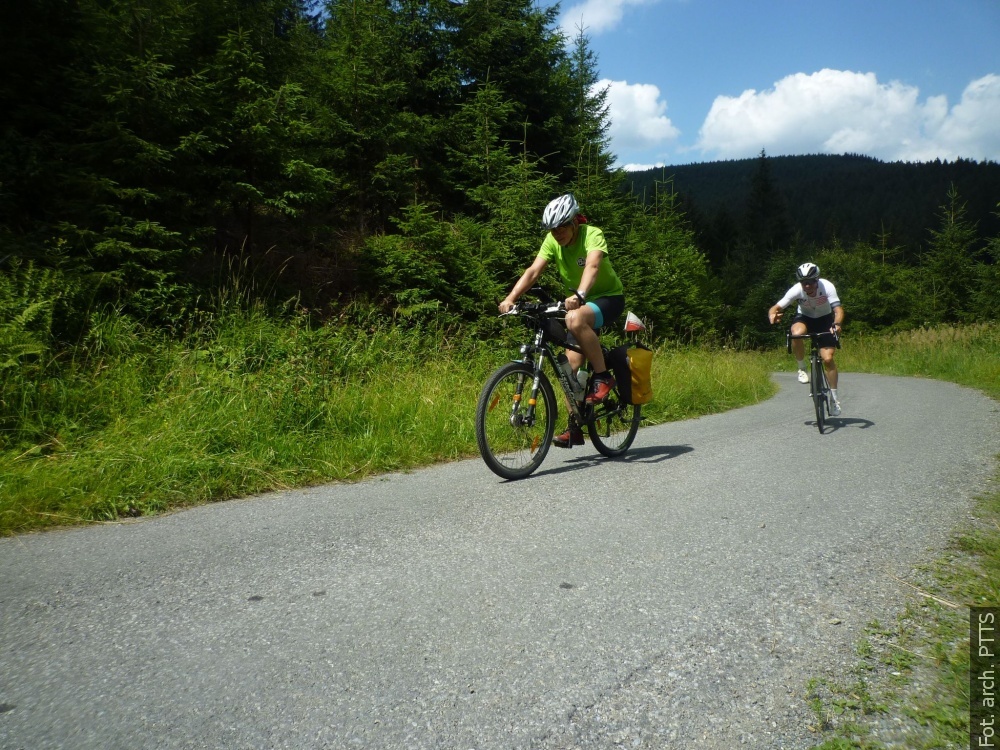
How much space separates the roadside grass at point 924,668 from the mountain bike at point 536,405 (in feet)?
9.10

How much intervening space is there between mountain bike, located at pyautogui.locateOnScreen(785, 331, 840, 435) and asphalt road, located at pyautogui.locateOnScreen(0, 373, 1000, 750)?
9.44 ft

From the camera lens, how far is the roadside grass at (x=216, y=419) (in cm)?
416

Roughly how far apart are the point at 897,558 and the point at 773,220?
286ft

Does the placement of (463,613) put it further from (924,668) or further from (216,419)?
(216,419)

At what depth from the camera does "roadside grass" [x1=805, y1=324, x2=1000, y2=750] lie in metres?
1.74

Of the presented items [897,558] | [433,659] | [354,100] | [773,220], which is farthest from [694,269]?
[773,220]

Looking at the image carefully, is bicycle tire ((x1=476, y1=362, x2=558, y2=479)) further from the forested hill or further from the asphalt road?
the forested hill

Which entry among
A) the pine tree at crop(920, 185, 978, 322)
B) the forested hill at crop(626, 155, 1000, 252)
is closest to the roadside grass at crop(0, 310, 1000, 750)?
the pine tree at crop(920, 185, 978, 322)

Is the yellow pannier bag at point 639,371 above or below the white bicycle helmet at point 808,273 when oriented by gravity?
below

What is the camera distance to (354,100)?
39.4 ft

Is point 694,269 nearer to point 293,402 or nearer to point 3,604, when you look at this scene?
point 293,402

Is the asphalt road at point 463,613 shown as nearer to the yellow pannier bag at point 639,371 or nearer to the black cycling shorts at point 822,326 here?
the yellow pannier bag at point 639,371

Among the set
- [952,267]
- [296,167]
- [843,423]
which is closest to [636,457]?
[843,423]

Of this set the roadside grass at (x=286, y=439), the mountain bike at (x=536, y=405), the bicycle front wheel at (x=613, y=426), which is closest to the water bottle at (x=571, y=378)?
the mountain bike at (x=536, y=405)
